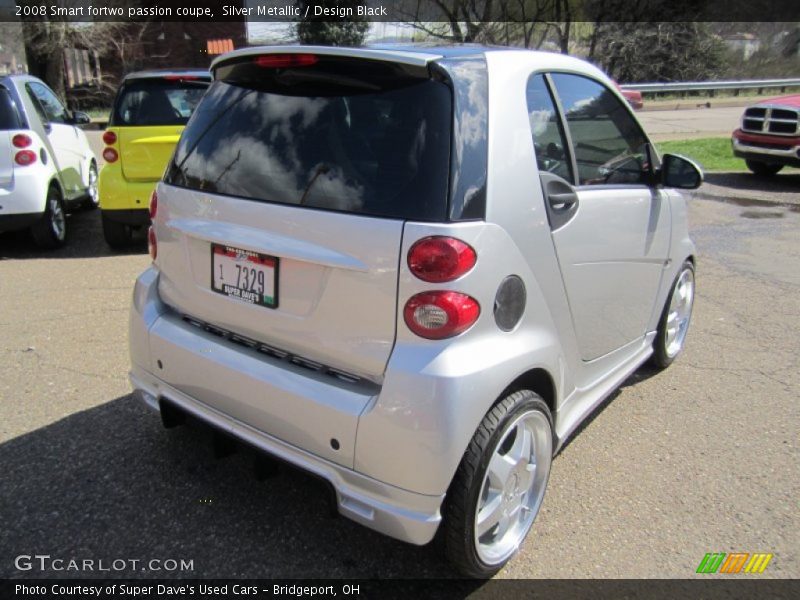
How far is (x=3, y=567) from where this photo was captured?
8.02ft

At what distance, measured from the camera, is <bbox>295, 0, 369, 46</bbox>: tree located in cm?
2655

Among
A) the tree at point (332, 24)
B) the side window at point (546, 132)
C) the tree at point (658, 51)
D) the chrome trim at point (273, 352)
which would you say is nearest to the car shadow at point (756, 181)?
the side window at point (546, 132)

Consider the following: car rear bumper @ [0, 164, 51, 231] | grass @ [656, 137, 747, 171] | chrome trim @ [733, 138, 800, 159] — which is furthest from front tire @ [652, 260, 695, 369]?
grass @ [656, 137, 747, 171]

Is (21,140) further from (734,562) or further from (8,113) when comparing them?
(734,562)

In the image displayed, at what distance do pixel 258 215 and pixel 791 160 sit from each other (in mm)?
11505

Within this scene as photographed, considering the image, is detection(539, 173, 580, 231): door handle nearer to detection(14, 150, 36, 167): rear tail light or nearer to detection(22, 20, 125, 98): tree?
detection(14, 150, 36, 167): rear tail light

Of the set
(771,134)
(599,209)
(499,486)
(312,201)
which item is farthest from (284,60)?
(771,134)

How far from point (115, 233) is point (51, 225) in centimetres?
63

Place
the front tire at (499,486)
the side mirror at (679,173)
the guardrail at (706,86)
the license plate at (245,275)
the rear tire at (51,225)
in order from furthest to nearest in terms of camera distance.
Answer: the guardrail at (706,86)
the rear tire at (51,225)
the side mirror at (679,173)
the license plate at (245,275)
the front tire at (499,486)

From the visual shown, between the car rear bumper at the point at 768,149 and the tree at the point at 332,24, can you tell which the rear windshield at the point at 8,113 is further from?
the tree at the point at 332,24

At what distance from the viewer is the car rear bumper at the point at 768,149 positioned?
11047mm

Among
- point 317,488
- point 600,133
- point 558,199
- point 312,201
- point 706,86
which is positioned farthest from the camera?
point 706,86

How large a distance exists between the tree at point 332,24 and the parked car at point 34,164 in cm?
2065

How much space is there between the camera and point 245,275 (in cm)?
245
